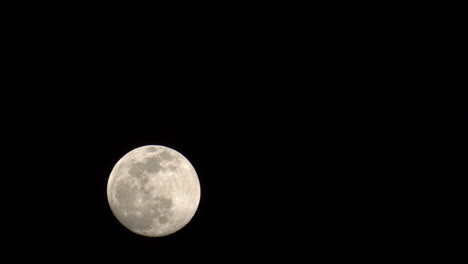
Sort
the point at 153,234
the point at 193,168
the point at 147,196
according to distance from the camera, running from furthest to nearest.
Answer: the point at 193,168, the point at 153,234, the point at 147,196

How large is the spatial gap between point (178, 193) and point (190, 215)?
1.54 ft

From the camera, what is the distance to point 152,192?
4.89m

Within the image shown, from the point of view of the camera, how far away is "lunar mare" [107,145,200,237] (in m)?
4.91

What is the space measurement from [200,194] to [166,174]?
0.82 meters

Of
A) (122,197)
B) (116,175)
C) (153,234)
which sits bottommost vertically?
(153,234)

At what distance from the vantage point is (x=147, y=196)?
4.88 m

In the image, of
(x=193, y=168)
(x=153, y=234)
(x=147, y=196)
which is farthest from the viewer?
(x=193, y=168)

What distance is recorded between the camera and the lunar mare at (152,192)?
193 inches

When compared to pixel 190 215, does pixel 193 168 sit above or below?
above

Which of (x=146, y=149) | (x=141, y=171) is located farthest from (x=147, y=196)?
(x=146, y=149)

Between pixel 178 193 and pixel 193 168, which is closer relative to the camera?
pixel 178 193

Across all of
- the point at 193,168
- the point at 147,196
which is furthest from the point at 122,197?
the point at 193,168

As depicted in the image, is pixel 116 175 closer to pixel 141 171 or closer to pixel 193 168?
pixel 141 171

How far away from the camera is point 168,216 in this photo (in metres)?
5.02
